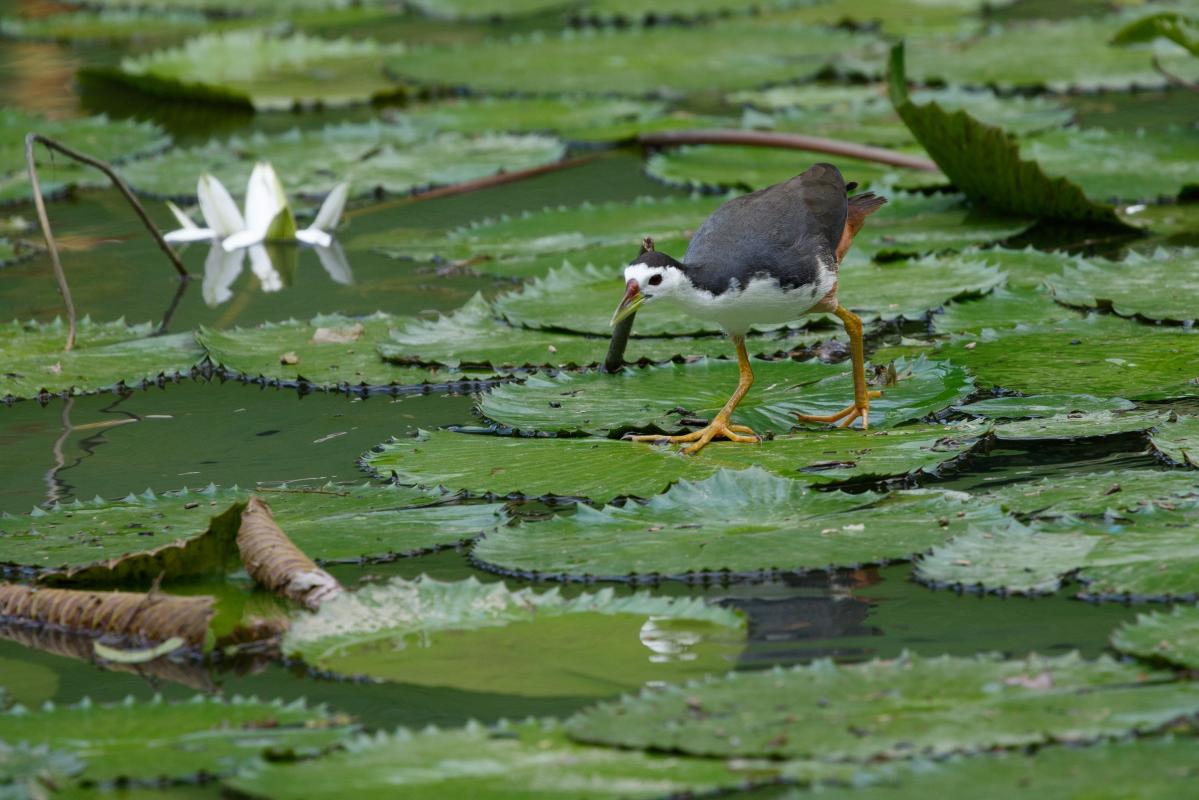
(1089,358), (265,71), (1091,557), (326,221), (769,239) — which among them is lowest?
(1091,557)

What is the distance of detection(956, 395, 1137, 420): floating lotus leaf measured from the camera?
11.4 feet

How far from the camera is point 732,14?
9844mm

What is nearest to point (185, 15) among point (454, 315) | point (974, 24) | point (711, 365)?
point (974, 24)

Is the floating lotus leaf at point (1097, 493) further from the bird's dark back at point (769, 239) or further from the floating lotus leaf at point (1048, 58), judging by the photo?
the floating lotus leaf at point (1048, 58)

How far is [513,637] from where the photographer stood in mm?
2562

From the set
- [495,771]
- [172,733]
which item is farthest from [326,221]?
[495,771]

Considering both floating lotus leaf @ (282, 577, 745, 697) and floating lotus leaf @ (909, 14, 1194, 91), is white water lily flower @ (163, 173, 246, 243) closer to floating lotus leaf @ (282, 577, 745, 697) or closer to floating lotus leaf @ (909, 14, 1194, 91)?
floating lotus leaf @ (282, 577, 745, 697)

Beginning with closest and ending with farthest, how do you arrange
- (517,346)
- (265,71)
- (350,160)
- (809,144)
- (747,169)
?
(517,346) → (809,144) → (747,169) → (350,160) → (265,71)

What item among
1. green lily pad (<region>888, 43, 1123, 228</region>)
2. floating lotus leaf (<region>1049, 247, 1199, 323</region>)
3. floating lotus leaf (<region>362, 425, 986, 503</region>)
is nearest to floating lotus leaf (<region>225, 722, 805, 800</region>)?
floating lotus leaf (<region>362, 425, 986, 503</region>)

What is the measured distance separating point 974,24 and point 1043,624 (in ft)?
22.9

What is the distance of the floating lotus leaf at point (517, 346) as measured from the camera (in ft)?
13.7

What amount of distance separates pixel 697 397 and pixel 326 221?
243 cm

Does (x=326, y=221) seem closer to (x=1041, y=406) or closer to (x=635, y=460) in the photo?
(x=635, y=460)

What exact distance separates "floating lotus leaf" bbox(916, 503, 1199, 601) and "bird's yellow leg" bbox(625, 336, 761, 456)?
80 centimetres
